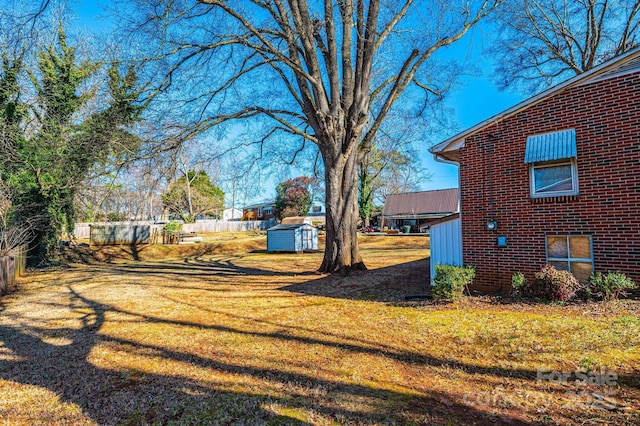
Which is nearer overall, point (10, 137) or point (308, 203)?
point (10, 137)

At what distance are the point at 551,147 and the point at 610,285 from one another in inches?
109

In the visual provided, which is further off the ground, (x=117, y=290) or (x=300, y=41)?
(x=300, y=41)

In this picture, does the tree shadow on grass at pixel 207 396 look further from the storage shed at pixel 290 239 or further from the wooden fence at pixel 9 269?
the storage shed at pixel 290 239

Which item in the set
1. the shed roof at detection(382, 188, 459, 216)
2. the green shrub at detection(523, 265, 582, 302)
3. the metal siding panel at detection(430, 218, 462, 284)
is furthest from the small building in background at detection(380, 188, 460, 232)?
the green shrub at detection(523, 265, 582, 302)

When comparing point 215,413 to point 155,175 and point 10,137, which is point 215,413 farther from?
point 10,137

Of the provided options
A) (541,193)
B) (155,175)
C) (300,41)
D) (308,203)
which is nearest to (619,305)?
(541,193)

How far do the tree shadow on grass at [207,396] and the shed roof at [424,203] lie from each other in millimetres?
37277

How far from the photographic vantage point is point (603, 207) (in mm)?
6215

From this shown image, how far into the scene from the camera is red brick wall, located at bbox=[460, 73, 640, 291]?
19.8 ft

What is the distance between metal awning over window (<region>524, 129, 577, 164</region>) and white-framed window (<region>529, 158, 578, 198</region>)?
25 centimetres

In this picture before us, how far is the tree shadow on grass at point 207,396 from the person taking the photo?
2.88m

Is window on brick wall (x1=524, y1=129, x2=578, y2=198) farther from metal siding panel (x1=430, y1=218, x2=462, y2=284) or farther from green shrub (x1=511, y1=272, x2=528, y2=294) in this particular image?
metal siding panel (x1=430, y1=218, x2=462, y2=284)

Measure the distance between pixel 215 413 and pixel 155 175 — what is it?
8.52 m

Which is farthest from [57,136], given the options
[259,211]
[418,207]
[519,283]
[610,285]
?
[259,211]
